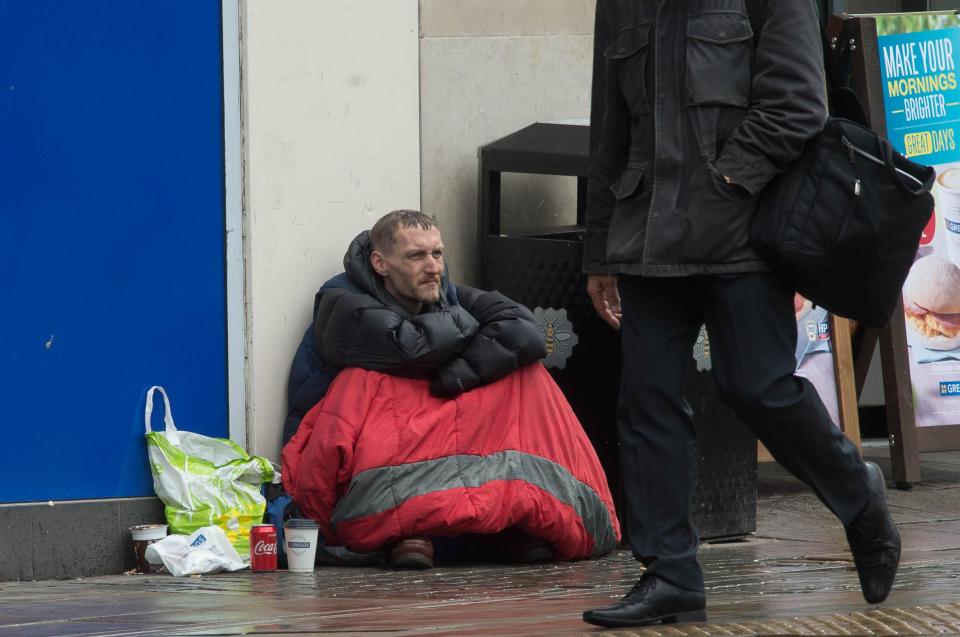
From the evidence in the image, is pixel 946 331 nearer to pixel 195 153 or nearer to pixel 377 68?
pixel 377 68

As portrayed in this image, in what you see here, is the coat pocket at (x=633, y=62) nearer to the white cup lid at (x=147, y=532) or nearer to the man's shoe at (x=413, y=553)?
the man's shoe at (x=413, y=553)

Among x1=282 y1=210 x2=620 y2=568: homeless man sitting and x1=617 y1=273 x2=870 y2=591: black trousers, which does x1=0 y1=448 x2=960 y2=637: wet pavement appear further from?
x1=617 y1=273 x2=870 y2=591: black trousers

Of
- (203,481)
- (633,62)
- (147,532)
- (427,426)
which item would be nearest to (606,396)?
(427,426)

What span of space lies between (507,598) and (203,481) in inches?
57.0

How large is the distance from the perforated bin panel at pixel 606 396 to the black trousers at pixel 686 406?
7.69 feet

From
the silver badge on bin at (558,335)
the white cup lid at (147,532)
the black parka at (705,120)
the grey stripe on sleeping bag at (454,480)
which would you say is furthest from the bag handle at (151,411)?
the black parka at (705,120)

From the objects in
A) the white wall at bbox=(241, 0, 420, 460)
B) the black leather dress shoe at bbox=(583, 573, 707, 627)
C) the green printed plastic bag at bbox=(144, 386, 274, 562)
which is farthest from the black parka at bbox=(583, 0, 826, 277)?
the white wall at bbox=(241, 0, 420, 460)

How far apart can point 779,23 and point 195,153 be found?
8.86 ft

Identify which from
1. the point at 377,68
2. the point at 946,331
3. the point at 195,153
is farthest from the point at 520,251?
the point at 946,331

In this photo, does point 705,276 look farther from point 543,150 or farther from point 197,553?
point 543,150

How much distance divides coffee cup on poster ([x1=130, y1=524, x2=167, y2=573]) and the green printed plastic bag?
3.8 inches

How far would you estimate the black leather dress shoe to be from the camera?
3902 millimetres

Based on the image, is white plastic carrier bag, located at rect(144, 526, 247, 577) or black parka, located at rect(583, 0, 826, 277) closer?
black parka, located at rect(583, 0, 826, 277)

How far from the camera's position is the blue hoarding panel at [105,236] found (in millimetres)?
A: 5672
